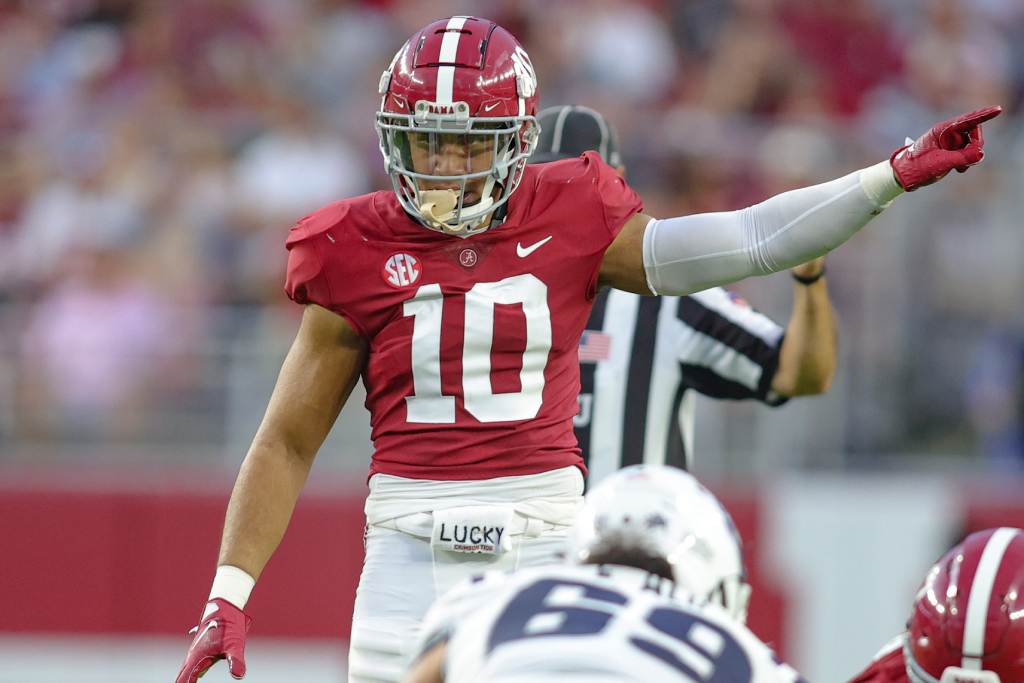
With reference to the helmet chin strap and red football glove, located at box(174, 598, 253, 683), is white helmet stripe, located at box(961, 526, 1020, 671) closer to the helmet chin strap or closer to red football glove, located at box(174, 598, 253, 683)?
the helmet chin strap

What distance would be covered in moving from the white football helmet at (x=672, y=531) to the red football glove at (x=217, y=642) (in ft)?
3.06

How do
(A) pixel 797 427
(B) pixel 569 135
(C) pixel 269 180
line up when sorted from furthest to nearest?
(C) pixel 269 180 < (A) pixel 797 427 < (B) pixel 569 135

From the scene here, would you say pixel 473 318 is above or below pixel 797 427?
above

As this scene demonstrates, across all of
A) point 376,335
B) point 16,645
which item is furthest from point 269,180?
point 376,335

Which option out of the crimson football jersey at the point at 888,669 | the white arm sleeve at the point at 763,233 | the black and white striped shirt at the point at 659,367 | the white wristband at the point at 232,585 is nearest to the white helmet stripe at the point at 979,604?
the crimson football jersey at the point at 888,669

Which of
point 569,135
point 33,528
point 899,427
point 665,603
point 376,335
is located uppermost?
point 569,135

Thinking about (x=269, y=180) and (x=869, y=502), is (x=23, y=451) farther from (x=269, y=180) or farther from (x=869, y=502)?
(x=869, y=502)

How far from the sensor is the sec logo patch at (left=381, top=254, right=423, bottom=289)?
3.35 m

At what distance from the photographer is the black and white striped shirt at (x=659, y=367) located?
4090 millimetres

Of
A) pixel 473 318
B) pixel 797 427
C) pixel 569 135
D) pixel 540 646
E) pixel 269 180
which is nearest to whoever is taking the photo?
pixel 540 646

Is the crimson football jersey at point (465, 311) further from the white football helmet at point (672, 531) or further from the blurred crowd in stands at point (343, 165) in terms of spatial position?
the blurred crowd in stands at point (343, 165)

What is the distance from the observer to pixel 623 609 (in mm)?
2396

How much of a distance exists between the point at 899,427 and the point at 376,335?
13.5 ft

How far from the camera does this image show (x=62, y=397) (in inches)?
283
